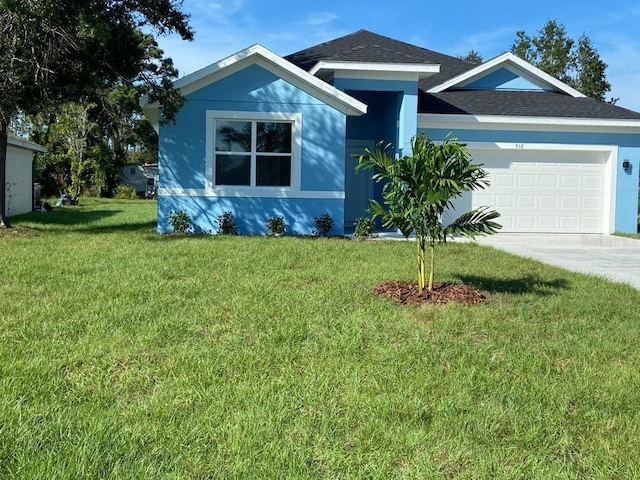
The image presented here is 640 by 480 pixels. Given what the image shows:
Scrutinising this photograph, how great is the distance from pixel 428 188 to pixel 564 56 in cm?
4616

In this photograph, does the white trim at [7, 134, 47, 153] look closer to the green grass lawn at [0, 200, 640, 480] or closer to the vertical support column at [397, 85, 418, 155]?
the green grass lawn at [0, 200, 640, 480]

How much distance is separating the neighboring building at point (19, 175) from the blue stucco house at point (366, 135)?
740 centimetres

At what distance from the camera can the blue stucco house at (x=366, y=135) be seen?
12.3 metres

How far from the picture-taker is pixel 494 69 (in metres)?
16.4

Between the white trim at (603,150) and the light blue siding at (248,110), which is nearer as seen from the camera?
the light blue siding at (248,110)

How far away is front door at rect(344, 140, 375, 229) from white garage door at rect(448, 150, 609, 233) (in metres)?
2.73

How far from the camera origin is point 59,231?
41.0 ft

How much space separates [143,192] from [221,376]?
43.6 meters

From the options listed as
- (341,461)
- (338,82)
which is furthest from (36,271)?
(338,82)

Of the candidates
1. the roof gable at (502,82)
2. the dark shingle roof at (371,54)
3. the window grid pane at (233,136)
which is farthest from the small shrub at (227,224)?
the roof gable at (502,82)

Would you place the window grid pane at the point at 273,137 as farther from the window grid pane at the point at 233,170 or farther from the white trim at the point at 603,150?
the white trim at the point at 603,150

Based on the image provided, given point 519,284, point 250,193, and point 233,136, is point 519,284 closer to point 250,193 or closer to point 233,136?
point 250,193

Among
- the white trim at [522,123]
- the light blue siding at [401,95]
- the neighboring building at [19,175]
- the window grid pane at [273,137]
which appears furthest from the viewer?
the neighboring building at [19,175]

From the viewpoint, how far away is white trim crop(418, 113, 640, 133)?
14144mm
